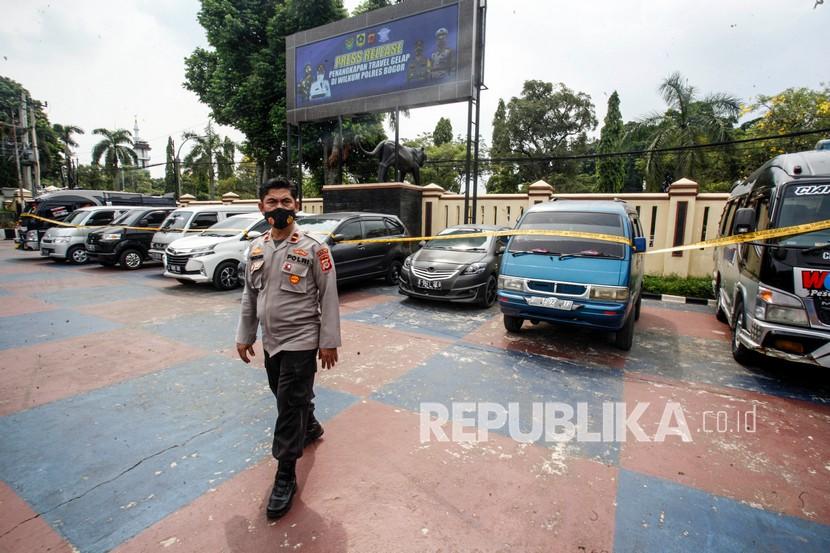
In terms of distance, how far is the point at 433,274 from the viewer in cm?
736

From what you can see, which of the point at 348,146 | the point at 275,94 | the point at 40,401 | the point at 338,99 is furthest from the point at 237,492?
the point at 275,94

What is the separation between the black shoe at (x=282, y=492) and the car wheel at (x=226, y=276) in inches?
291

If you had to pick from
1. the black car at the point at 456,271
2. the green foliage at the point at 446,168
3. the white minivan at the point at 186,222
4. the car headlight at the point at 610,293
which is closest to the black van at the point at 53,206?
the white minivan at the point at 186,222

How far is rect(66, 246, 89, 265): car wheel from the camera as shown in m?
12.2

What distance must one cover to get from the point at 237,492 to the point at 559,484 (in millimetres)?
2050

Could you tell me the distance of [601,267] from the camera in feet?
16.9

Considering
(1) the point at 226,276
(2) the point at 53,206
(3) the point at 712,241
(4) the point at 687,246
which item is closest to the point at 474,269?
(4) the point at 687,246

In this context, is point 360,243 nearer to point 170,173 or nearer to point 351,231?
point 351,231

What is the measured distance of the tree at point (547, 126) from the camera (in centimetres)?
3225

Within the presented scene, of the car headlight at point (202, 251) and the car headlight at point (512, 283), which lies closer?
the car headlight at point (512, 283)

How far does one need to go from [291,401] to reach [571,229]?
183 inches

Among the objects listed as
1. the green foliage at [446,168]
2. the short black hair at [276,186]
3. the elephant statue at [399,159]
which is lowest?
the short black hair at [276,186]

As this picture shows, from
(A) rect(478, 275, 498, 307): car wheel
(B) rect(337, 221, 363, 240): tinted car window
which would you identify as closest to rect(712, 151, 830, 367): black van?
(A) rect(478, 275, 498, 307): car wheel

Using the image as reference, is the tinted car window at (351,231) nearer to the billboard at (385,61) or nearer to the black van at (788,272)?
the billboard at (385,61)
